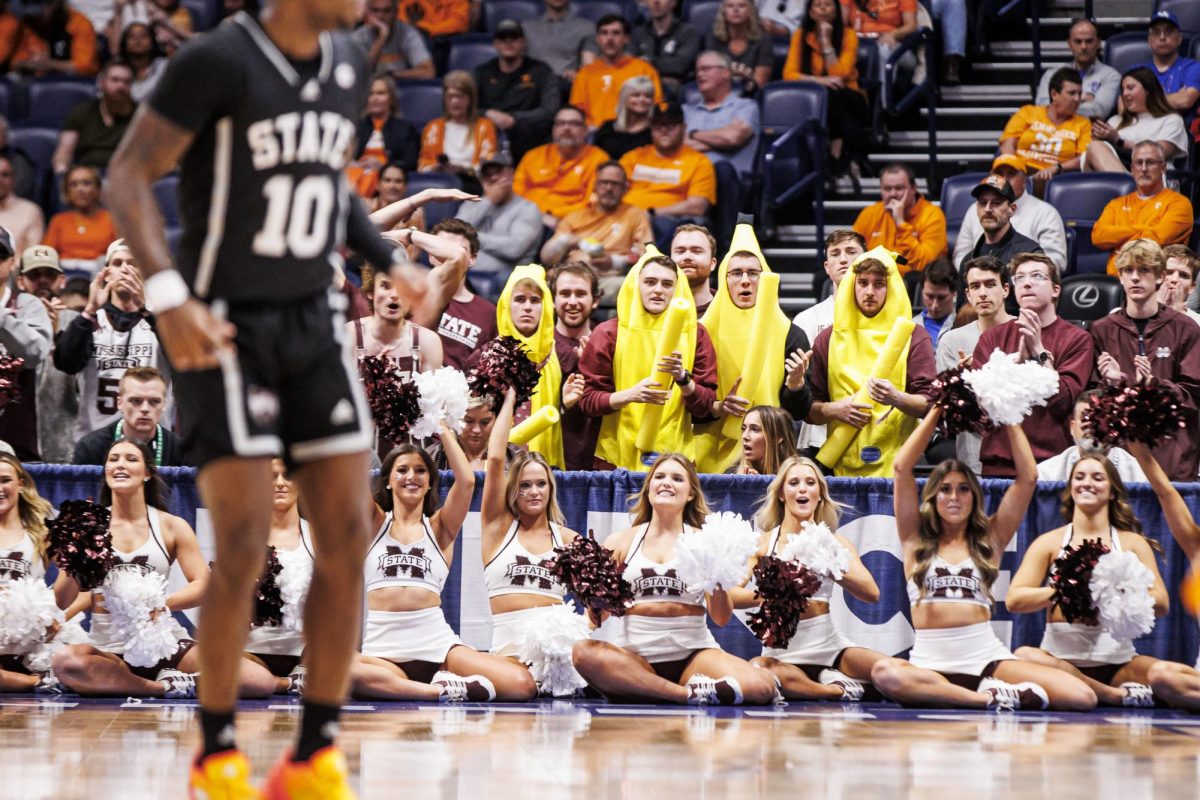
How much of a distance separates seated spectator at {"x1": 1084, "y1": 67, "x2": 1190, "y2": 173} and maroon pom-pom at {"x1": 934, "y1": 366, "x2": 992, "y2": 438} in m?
4.22

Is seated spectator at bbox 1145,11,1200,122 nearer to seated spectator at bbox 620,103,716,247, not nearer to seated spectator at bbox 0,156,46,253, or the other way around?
seated spectator at bbox 620,103,716,247

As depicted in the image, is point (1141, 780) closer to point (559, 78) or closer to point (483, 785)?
point (483, 785)

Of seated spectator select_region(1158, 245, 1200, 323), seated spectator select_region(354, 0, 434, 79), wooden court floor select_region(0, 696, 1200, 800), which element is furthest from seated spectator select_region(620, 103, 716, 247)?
wooden court floor select_region(0, 696, 1200, 800)

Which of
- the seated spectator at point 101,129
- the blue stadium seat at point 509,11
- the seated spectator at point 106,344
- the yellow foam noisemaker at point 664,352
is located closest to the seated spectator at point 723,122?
the blue stadium seat at point 509,11

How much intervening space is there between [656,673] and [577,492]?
97cm

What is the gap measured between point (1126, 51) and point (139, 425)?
7773 millimetres

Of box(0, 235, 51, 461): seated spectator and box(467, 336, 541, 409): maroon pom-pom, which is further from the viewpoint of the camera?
box(0, 235, 51, 461): seated spectator

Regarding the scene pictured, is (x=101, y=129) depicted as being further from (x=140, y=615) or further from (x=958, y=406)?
(x=958, y=406)

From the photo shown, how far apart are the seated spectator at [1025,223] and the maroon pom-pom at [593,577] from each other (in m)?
3.63

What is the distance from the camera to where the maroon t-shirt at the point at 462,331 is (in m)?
7.96

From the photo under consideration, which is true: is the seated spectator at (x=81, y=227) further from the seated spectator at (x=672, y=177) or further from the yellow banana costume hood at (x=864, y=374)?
the yellow banana costume hood at (x=864, y=374)

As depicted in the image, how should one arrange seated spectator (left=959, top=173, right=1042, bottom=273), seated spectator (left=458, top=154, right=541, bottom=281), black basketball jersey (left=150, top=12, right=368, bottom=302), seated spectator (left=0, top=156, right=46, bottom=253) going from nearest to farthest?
1. black basketball jersey (left=150, top=12, right=368, bottom=302)
2. seated spectator (left=959, top=173, right=1042, bottom=273)
3. seated spectator (left=458, top=154, right=541, bottom=281)
4. seated spectator (left=0, top=156, right=46, bottom=253)

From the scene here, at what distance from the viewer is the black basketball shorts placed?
3188 millimetres

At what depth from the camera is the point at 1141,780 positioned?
Result: 438 cm
